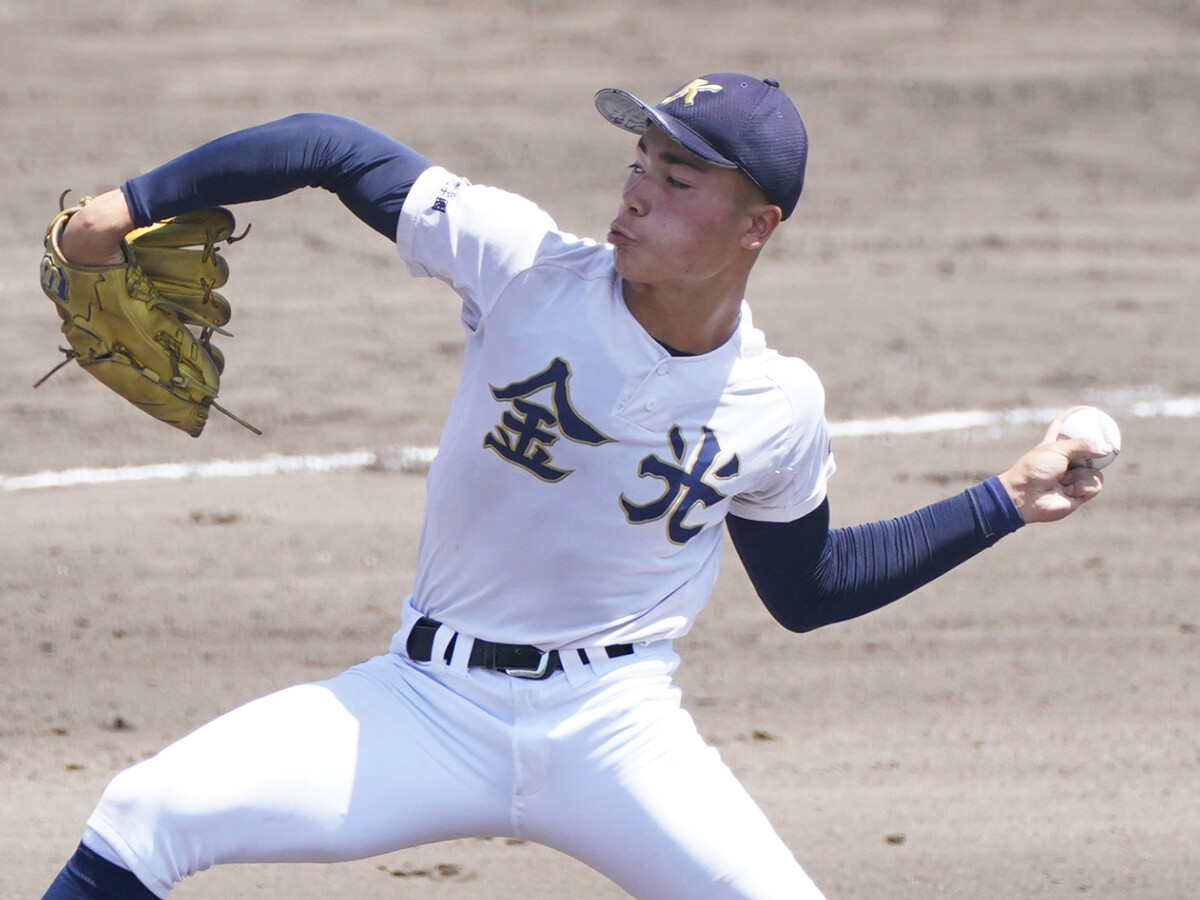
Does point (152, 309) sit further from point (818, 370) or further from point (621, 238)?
point (818, 370)

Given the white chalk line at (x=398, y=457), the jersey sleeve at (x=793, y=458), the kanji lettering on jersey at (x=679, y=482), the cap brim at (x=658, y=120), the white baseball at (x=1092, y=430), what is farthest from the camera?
the white chalk line at (x=398, y=457)

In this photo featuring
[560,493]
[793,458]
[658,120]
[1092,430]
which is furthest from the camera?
[1092,430]

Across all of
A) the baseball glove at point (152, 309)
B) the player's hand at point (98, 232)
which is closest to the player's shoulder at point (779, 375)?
the baseball glove at point (152, 309)

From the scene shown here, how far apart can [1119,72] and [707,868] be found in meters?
9.92

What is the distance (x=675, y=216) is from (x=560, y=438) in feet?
1.41

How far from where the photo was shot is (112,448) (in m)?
7.08

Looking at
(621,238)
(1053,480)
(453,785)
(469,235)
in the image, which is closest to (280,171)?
(469,235)

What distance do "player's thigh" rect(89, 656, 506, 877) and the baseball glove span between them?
1.87 ft

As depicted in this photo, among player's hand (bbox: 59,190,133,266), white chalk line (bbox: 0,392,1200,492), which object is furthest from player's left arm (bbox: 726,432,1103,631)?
white chalk line (bbox: 0,392,1200,492)

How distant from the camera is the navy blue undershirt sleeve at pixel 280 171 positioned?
9.13 feet

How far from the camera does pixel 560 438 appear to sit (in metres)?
2.83

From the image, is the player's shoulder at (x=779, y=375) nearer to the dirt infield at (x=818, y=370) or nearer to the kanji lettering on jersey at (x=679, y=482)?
the kanji lettering on jersey at (x=679, y=482)

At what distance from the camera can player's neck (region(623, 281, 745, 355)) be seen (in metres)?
2.88

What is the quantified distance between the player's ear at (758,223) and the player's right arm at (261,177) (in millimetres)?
586
